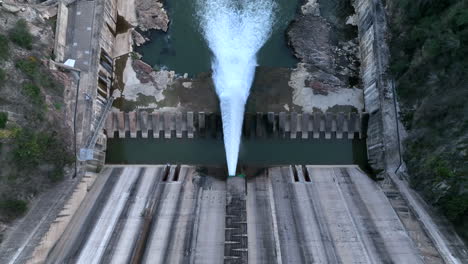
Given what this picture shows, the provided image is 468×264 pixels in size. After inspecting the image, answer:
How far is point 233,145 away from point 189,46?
16916mm

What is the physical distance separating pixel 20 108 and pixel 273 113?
3017 centimetres

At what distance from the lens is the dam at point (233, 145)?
38969 millimetres

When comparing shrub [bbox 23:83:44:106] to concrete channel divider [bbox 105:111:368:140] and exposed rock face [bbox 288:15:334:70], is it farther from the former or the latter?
exposed rock face [bbox 288:15:334:70]

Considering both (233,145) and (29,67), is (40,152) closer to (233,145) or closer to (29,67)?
(29,67)

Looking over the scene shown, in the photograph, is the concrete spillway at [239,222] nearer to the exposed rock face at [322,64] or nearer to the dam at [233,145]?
the dam at [233,145]

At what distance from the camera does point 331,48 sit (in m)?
55.1

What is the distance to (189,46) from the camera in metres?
55.4

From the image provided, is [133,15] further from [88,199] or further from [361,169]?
[361,169]

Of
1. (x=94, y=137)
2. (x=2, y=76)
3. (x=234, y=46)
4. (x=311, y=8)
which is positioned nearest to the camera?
(x=2, y=76)

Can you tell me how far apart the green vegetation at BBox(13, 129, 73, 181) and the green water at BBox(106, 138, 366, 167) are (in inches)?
325

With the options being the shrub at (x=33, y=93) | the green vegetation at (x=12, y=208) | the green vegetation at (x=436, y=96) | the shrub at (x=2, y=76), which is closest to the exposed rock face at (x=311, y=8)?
the green vegetation at (x=436, y=96)

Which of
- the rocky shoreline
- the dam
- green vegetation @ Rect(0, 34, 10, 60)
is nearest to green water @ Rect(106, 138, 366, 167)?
the dam

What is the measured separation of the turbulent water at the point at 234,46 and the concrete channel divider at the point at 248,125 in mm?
2028

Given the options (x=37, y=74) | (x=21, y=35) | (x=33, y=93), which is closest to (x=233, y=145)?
(x=33, y=93)
